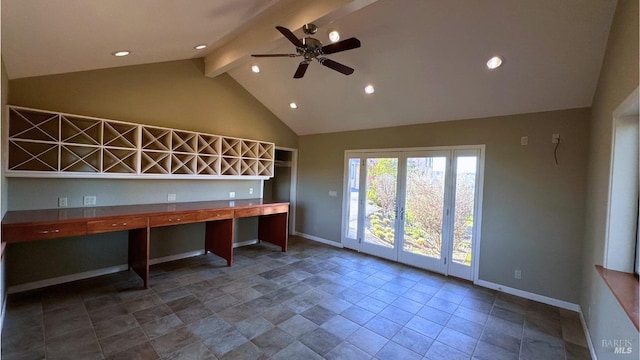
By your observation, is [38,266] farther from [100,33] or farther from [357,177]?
[357,177]

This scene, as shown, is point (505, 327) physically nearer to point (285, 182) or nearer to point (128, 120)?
point (285, 182)

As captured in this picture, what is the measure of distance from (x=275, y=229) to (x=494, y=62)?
4.31 m

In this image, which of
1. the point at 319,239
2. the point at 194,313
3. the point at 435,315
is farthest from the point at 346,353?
the point at 319,239

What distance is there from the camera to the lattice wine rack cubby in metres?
3.11

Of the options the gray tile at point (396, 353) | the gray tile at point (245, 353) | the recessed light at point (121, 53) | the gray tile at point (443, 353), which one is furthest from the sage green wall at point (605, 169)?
the recessed light at point (121, 53)

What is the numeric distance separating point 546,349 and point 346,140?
13.7 feet

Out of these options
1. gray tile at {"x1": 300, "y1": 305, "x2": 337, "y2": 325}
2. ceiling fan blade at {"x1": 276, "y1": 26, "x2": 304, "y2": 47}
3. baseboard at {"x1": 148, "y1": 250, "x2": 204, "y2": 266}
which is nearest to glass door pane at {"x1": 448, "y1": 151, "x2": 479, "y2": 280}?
gray tile at {"x1": 300, "y1": 305, "x2": 337, "y2": 325}

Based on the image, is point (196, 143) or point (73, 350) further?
point (196, 143)

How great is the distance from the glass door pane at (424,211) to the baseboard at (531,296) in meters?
0.68

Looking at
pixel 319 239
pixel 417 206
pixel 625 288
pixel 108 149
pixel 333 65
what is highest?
pixel 333 65

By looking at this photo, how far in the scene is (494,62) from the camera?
3.03 m

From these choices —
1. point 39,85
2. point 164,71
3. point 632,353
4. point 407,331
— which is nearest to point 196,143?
point 164,71

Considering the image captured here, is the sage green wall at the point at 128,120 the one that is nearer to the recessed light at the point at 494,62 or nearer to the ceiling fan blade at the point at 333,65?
the ceiling fan blade at the point at 333,65

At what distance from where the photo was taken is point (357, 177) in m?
5.48
